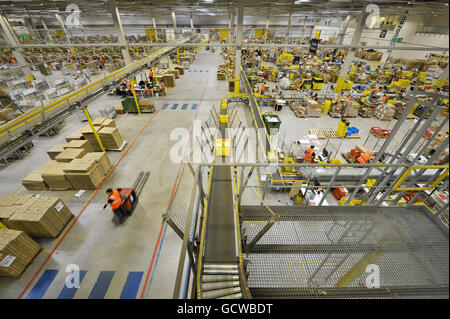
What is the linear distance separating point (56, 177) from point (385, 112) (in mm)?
19463

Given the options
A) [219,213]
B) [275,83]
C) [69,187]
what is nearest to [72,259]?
[69,187]

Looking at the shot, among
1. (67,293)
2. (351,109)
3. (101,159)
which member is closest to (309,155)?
(101,159)

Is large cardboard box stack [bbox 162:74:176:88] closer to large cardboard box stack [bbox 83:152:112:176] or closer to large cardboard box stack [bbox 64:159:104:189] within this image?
large cardboard box stack [bbox 83:152:112:176]

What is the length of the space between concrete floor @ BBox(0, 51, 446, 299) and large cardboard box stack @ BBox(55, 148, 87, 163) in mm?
1359

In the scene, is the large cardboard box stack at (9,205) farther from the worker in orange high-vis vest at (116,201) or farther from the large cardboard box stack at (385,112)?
the large cardboard box stack at (385,112)

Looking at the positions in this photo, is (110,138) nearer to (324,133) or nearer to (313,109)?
(324,133)

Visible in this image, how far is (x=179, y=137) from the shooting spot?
10.9 m

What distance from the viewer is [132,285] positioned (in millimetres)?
4906

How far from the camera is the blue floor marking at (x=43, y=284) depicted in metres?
4.77

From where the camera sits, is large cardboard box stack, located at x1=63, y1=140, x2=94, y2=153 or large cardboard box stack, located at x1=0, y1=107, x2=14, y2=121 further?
large cardboard box stack, located at x1=0, y1=107, x2=14, y2=121

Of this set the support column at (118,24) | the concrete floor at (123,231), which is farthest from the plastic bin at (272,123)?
the support column at (118,24)

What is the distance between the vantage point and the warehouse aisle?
4875 millimetres

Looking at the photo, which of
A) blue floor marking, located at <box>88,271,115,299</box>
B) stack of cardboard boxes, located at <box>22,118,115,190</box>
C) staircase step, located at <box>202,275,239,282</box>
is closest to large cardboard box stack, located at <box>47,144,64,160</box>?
stack of cardboard boxes, located at <box>22,118,115,190</box>
